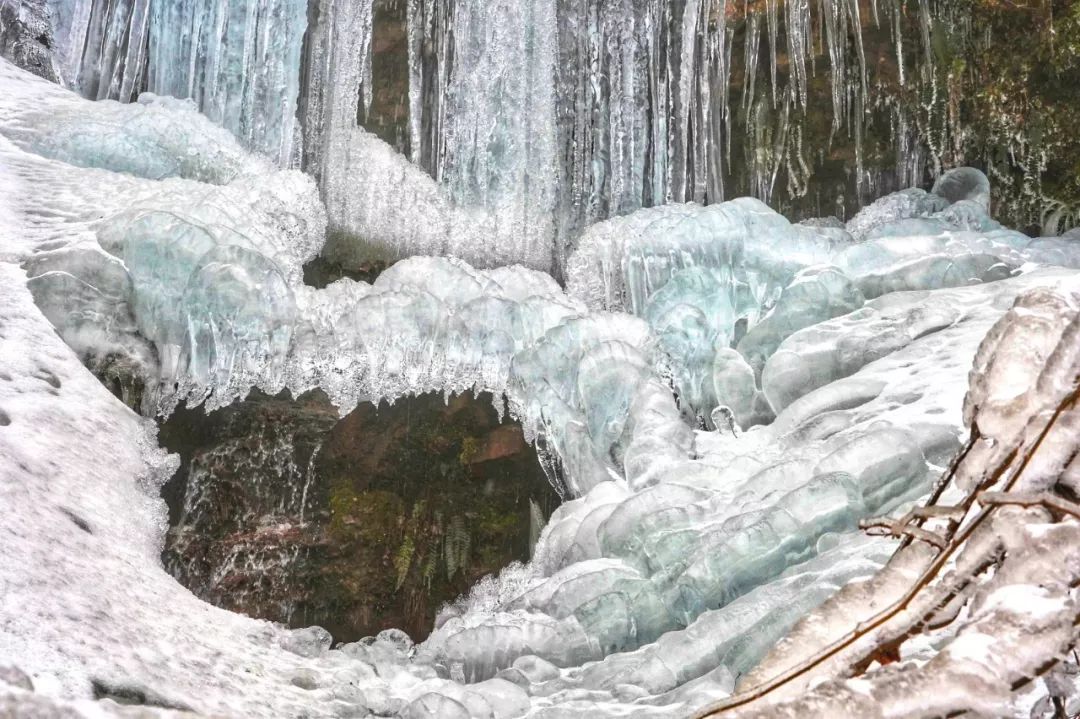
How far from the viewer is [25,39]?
8.39m

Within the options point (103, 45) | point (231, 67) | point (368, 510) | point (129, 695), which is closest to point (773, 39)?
point (231, 67)

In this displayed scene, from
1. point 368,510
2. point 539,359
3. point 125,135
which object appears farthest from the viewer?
point 368,510

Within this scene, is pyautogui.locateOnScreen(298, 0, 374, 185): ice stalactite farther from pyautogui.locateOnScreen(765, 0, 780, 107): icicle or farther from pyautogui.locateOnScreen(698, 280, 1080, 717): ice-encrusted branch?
pyautogui.locateOnScreen(698, 280, 1080, 717): ice-encrusted branch

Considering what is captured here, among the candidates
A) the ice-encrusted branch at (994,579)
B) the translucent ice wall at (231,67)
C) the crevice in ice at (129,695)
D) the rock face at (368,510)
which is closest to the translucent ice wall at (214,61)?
the translucent ice wall at (231,67)

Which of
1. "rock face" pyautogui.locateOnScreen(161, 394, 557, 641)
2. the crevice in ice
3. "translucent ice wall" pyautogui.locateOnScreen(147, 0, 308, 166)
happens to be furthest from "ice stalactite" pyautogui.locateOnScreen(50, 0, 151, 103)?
the crevice in ice

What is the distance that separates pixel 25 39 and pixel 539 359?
5020 millimetres

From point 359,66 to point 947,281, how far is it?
4640 millimetres

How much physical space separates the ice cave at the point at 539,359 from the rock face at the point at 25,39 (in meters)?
0.04

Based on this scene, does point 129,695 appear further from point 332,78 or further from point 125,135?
point 332,78

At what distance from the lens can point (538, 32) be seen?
8.38 m

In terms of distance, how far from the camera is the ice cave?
258 centimetres

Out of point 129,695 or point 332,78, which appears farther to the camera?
point 332,78

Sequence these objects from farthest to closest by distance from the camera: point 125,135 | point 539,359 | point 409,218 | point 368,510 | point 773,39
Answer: point 409,218
point 773,39
point 368,510
point 125,135
point 539,359

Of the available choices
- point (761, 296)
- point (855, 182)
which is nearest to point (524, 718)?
point (761, 296)
